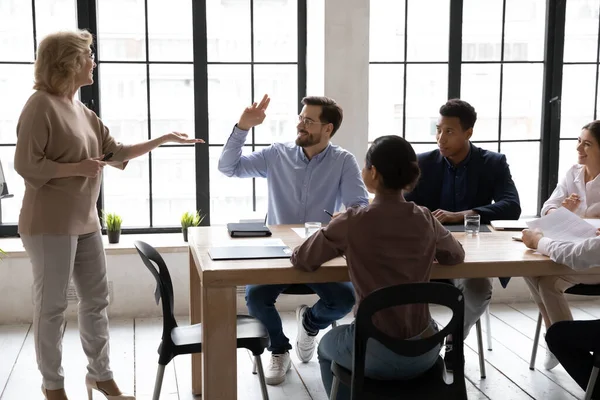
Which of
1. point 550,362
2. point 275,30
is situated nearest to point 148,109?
point 275,30

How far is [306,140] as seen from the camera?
384 cm

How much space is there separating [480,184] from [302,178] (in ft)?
2.99

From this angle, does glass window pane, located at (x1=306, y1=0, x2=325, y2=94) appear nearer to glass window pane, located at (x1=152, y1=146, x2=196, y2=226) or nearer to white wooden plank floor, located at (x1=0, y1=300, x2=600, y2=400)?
glass window pane, located at (x1=152, y1=146, x2=196, y2=226)

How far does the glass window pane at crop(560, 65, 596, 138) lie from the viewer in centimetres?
526

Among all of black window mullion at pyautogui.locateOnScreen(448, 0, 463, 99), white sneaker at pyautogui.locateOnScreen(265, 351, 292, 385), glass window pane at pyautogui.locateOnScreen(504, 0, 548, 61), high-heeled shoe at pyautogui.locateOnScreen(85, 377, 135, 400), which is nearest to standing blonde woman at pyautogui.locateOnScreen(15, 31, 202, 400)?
high-heeled shoe at pyautogui.locateOnScreen(85, 377, 135, 400)

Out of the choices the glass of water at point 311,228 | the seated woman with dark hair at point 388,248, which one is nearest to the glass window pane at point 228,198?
the glass of water at point 311,228

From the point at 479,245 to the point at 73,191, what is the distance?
1669 millimetres

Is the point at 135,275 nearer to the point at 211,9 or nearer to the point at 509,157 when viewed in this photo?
the point at 211,9

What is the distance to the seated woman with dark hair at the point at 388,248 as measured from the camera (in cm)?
246

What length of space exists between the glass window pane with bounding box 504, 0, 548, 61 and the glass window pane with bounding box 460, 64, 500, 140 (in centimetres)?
17

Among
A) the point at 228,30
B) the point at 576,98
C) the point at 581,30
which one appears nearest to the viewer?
the point at 228,30

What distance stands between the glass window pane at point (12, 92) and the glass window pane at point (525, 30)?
10.3ft

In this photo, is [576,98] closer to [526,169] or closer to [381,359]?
[526,169]

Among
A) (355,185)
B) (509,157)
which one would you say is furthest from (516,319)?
(355,185)
